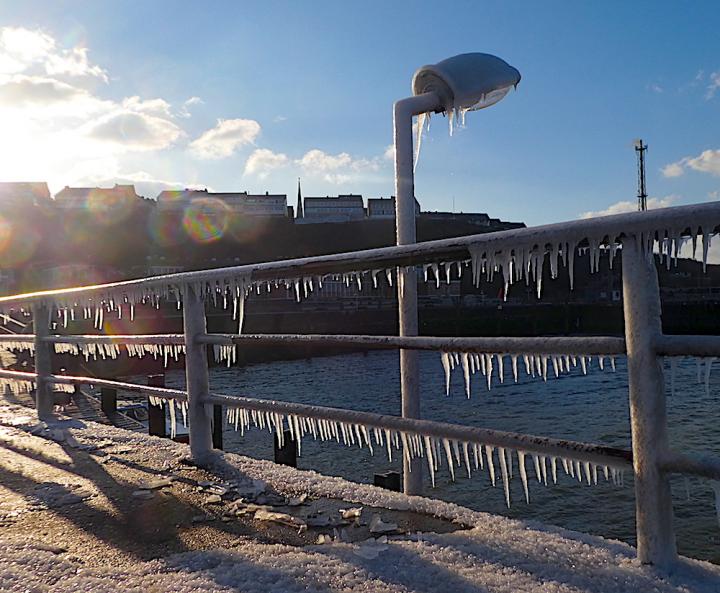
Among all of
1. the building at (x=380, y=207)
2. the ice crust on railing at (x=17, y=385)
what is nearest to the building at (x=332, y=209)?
the building at (x=380, y=207)

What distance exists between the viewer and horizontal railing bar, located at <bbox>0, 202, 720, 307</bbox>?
66.0 inches

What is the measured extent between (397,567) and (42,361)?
475 cm

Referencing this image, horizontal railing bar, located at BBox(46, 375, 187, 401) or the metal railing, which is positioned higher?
the metal railing

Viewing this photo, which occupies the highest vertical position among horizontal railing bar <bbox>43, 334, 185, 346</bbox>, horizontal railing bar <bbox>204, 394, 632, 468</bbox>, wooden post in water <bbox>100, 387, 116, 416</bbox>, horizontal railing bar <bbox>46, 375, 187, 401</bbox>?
horizontal railing bar <bbox>43, 334, 185, 346</bbox>

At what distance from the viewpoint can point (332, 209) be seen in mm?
112438

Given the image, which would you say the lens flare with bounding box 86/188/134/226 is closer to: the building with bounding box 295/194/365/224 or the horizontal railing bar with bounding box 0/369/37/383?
the building with bounding box 295/194/365/224

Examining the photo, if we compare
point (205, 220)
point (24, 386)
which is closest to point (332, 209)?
point (205, 220)

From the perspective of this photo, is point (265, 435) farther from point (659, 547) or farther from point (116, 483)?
point (659, 547)

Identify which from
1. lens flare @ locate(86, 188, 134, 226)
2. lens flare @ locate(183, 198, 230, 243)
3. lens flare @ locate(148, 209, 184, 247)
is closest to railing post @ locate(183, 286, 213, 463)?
lens flare @ locate(148, 209, 184, 247)

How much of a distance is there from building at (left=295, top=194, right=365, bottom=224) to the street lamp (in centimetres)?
10517

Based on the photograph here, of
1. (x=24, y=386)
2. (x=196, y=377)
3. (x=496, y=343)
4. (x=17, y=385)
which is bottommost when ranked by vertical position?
(x=24, y=386)

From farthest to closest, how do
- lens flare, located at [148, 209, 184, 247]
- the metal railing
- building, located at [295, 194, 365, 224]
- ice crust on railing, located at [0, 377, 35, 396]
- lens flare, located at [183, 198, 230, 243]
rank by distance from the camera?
building, located at [295, 194, 365, 224] < lens flare, located at [183, 198, 230, 243] < lens flare, located at [148, 209, 184, 247] < ice crust on railing, located at [0, 377, 35, 396] < the metal railing

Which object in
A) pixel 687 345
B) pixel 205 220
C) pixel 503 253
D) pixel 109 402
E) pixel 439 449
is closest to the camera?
pixel 687 345

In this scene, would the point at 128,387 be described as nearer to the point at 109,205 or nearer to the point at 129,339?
the point at 129,339
